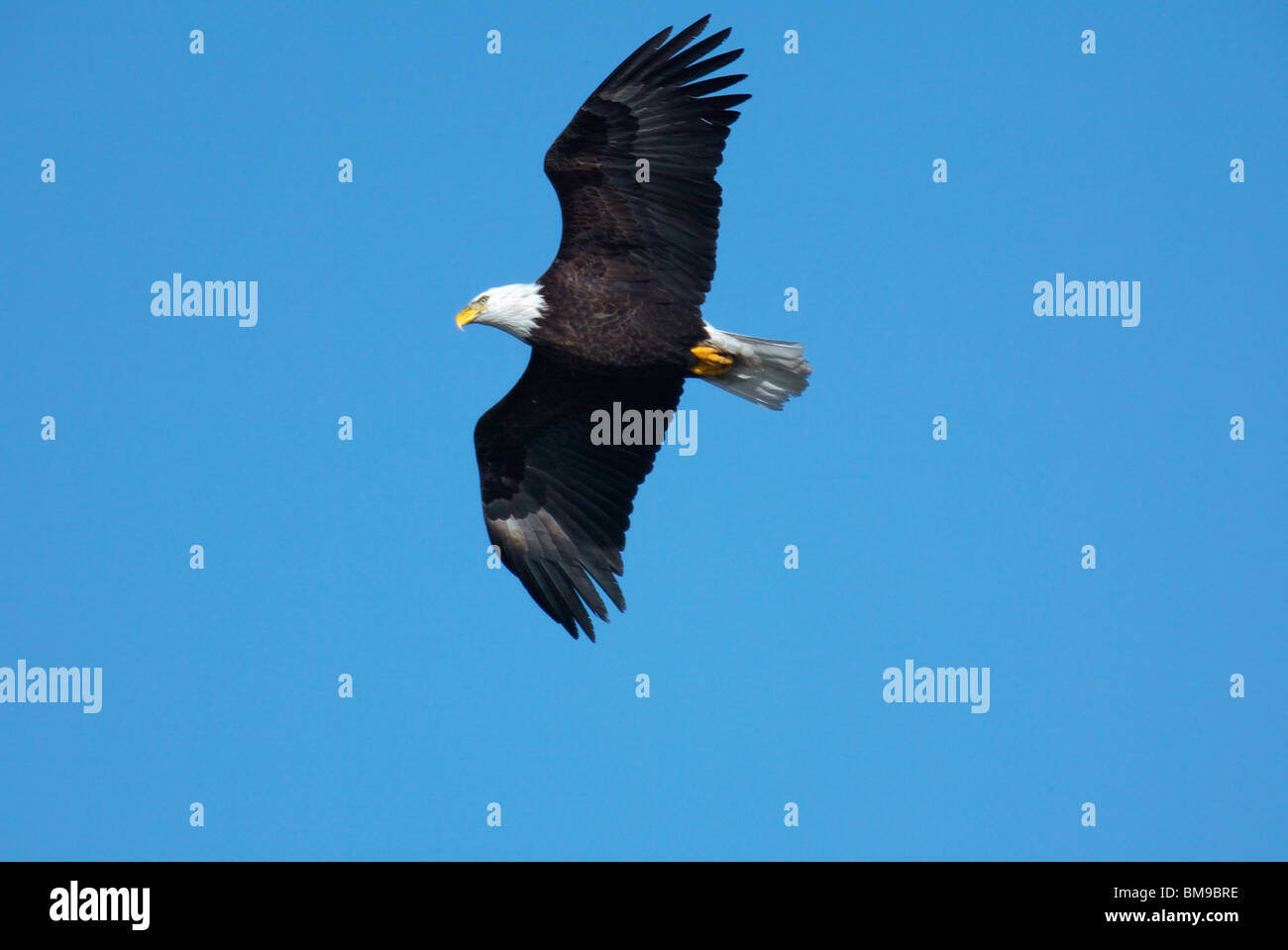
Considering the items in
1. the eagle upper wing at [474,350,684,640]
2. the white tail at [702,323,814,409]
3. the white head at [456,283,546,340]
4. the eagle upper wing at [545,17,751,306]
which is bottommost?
the eagle upper wing at [474,350,684,640]

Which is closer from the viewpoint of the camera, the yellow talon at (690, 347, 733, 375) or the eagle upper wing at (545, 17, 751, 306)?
the eagle upper wing at (545, 17, 751, 306)

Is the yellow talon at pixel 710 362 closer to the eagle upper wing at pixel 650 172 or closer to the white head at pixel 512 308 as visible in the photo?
the eagle upper wing at pixel 650 172

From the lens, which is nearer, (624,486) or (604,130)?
(604,130)

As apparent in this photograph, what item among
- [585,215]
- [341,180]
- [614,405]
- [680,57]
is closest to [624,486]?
[614,405]

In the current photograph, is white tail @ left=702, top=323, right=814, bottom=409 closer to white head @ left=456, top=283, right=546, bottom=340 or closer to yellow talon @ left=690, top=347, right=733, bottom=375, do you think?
yellow talon @ left=690, top=347, right=733, bottom=375

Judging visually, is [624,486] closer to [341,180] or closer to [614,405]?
[614,405]

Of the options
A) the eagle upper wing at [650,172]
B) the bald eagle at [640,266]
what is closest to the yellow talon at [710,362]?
the bald eagle at [640,266]

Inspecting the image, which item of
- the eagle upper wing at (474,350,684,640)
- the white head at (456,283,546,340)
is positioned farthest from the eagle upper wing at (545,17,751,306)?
the eagle upper wing at (474,350,684,640)
